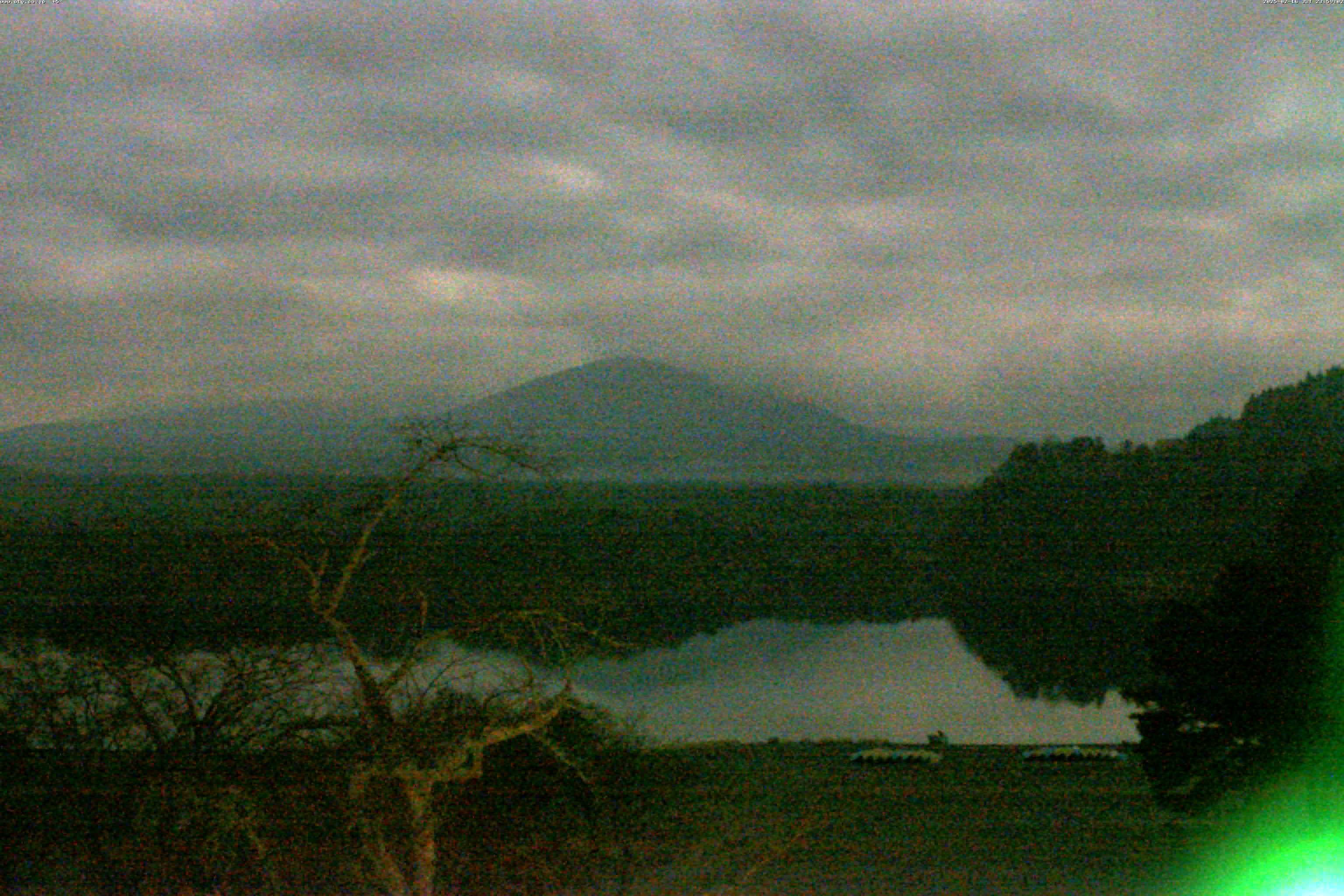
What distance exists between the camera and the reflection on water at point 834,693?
1752cm

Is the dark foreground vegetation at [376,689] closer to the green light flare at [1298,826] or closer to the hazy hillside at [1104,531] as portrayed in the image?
the green light flare at [1298,826]

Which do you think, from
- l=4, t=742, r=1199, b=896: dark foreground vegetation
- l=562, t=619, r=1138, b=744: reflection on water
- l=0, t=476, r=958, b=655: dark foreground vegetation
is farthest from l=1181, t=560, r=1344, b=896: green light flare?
l=562, t=619, r=1138, b=744: reflection on water

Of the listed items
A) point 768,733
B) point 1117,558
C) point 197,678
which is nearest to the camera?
point 197,678

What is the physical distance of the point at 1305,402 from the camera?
35.8 meters

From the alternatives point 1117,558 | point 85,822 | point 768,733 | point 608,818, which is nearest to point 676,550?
point 768,733

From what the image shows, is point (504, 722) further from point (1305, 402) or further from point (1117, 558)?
point (1305, 402)

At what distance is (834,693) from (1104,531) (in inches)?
616

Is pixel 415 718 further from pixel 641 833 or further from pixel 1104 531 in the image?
pixel 1104 531

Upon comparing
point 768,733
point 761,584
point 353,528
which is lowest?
point 768,733

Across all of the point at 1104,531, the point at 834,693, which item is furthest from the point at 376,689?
the point at 1104,531

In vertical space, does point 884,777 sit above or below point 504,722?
below

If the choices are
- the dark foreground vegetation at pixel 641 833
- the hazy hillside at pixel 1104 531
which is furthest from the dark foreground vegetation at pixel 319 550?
the hazy hillside at pixel 1104 531

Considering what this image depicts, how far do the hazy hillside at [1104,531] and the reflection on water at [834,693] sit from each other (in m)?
1.67

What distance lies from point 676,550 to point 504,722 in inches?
636
